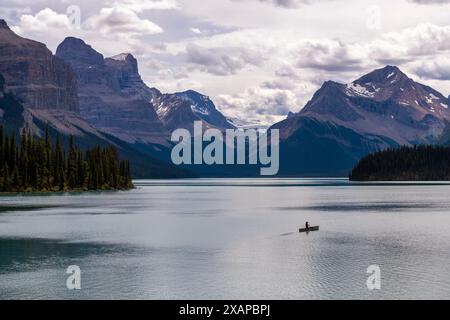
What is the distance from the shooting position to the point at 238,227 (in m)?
121

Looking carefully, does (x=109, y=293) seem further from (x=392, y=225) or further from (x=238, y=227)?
(x=392, y=225)

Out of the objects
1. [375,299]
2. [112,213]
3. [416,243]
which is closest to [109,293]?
[375,299]

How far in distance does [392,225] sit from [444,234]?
18182mm

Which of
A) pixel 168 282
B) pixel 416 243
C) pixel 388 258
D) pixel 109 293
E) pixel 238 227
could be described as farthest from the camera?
pixel 238 227

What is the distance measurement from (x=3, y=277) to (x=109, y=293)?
1410cm
